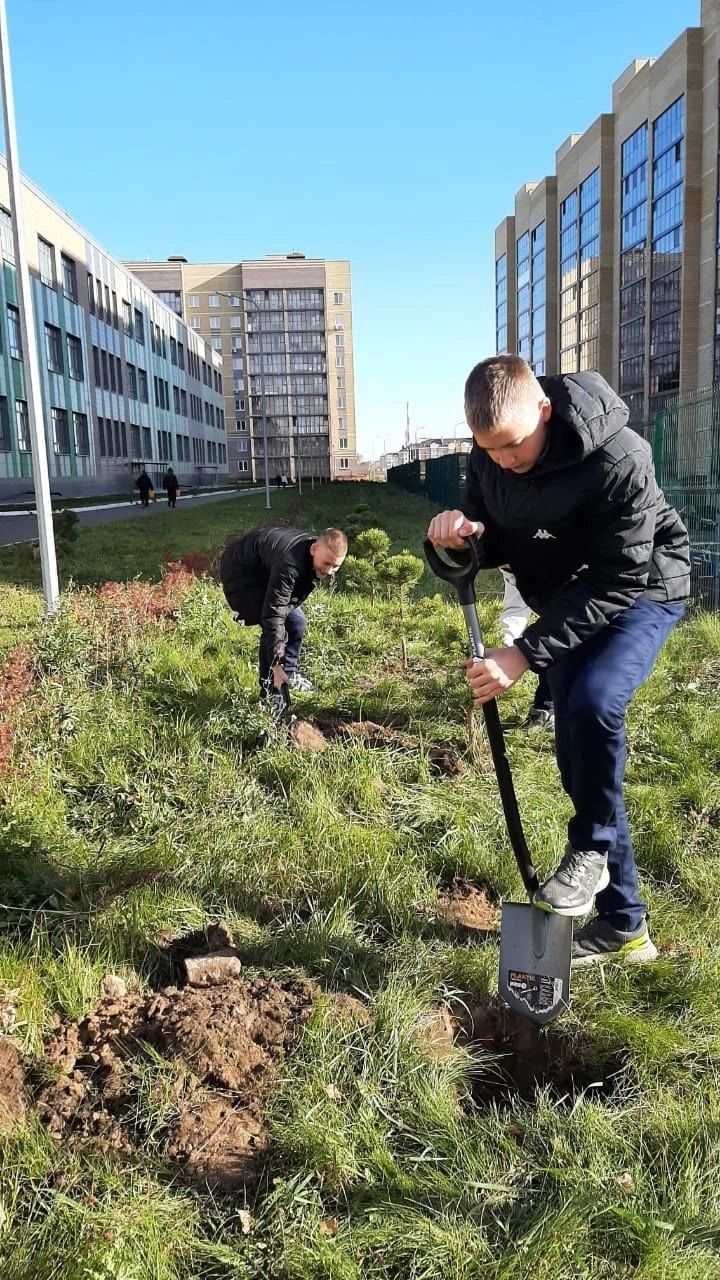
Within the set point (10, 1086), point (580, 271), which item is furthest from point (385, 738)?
point (580, 271)

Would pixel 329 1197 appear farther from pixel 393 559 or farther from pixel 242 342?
pixel 242 342

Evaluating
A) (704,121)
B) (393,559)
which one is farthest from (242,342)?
(393,559)

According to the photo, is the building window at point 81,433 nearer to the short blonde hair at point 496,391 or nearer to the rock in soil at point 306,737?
the rock in soil at point 306,737

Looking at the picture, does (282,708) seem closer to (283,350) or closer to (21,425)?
(21,425)

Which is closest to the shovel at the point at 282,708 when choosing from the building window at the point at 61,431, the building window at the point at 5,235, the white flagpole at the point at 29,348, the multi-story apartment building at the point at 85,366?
the white flagpole at the point at 29,348

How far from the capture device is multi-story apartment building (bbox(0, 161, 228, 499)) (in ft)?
110

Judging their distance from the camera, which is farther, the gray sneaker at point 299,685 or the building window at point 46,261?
the building window at point 46,261

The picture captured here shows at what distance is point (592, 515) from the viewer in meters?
2.54

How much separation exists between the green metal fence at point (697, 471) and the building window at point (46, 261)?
3408cm

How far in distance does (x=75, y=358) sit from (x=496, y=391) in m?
44.4

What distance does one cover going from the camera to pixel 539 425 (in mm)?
2484

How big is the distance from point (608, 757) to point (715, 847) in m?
1.36

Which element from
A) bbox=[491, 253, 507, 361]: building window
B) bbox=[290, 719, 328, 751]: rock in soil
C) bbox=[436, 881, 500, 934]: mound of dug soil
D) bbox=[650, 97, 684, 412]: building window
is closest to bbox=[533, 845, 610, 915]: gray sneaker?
bbox=[436, 881, 500, 934]: mound of dug soil

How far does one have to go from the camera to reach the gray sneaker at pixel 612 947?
2.77 m
